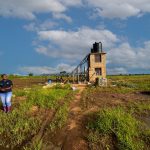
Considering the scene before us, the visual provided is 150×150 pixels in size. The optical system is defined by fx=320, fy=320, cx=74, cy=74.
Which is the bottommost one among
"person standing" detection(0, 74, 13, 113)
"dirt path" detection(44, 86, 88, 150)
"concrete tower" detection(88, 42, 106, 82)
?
"dirt path" detection(44, 86, 88, 150)

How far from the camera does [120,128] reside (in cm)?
1039

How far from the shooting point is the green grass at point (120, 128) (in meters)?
9.48

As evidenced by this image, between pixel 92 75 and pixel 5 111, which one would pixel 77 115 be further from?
pixel 92 75

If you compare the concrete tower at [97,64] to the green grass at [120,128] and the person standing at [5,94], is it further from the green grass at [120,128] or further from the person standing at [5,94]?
the green grass at [120,128]

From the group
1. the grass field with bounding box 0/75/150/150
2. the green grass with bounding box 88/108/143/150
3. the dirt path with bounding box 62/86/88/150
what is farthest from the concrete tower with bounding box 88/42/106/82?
the green grass with bounding box 88/108/143/150

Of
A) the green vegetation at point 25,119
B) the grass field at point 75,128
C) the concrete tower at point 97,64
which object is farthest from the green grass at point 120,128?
the concrete tower at point 97,64

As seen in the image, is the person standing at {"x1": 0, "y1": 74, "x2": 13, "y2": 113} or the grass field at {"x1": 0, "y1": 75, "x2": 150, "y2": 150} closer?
the grass field at {"x1": 0, "y1": 75, "x2": 150, "y2": 150}

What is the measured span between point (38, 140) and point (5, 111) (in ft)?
13.3

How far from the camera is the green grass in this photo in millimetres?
9477

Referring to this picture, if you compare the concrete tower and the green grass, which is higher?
the concrete tower

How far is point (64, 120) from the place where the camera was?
1229 centimetres

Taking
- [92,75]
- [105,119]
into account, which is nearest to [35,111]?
[105,119]

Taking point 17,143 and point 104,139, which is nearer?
point 104,139

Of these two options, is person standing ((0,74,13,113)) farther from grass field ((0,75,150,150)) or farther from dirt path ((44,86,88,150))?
dirt path ((44,86,88,150))
